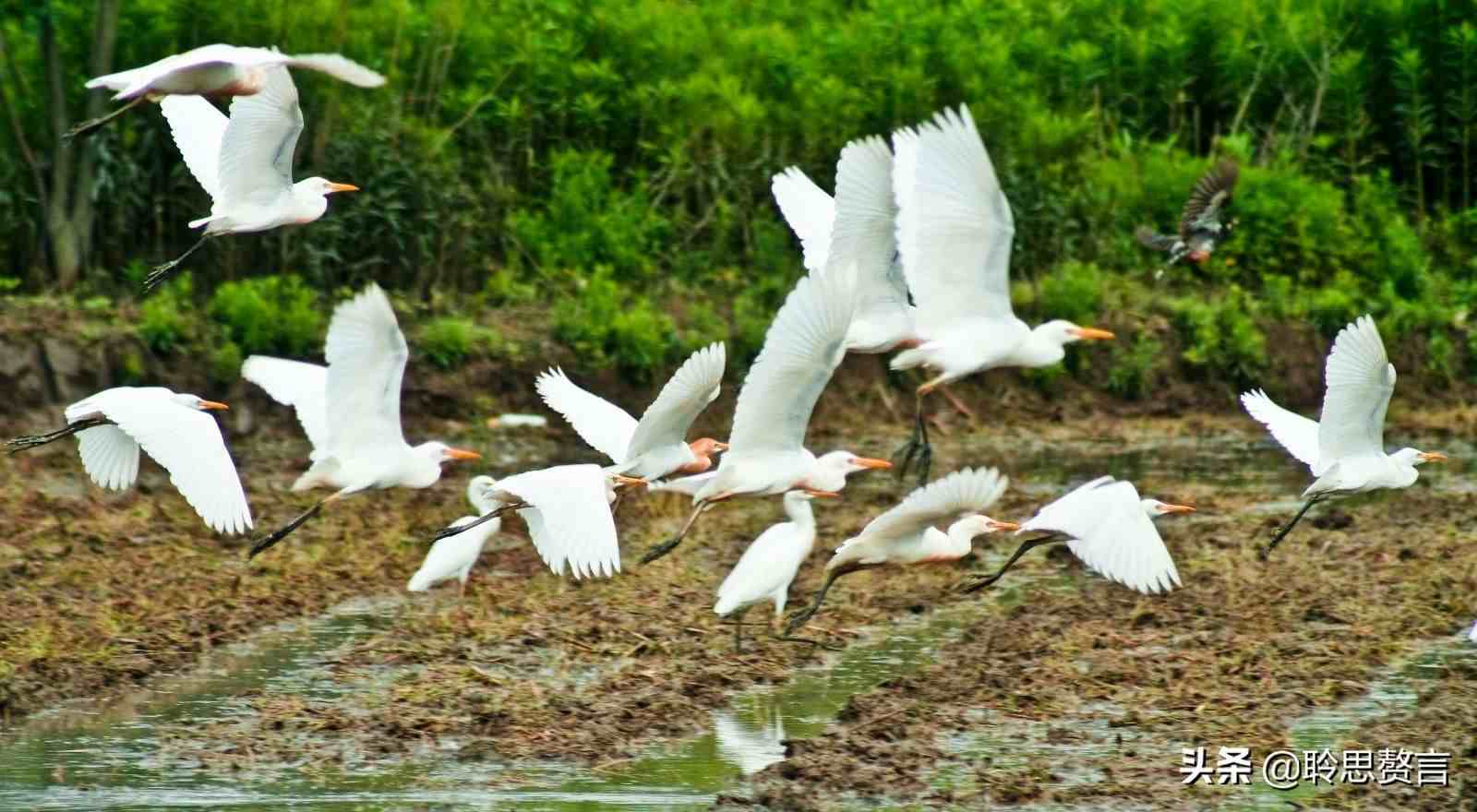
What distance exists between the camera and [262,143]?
930 cm

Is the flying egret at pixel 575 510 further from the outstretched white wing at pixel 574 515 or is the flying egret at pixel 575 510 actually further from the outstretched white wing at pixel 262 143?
the outstretched white wing at pixel 262 143

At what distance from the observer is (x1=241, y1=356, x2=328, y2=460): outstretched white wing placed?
35.6 ft

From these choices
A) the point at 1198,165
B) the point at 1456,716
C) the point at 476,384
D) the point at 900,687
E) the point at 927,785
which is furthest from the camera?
the point at 1198,165

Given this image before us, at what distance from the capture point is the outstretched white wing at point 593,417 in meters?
10.5

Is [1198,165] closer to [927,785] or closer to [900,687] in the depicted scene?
[900,687]

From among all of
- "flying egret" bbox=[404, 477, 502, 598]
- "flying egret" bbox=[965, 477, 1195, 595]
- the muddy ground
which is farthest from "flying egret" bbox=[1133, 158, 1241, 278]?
"flying egret" bbox=[404, 477, 502, 598]

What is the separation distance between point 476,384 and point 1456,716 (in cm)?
932

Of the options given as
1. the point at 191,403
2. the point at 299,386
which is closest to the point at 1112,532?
the point at 191,403

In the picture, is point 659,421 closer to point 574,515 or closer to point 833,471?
point 574,515

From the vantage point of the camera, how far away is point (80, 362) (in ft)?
50.0

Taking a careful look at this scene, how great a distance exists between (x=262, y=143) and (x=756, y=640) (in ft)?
10.6

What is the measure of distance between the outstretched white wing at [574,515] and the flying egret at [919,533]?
3.62ft

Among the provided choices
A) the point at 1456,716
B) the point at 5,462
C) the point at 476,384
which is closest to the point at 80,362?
the point at 5,462

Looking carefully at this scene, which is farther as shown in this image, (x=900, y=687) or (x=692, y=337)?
(x=692, y=337)
